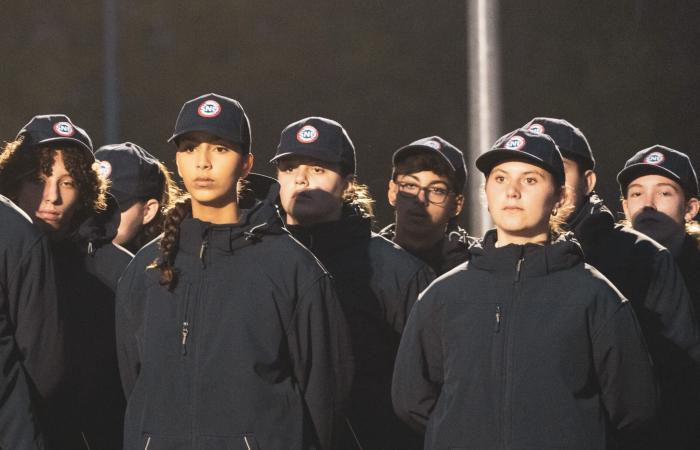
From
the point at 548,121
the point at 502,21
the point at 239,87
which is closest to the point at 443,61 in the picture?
the point at 502,21

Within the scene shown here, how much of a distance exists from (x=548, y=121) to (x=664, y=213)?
73 centimetres

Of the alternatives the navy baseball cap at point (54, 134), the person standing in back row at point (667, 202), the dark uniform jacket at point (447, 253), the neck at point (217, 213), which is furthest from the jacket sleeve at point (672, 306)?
the navy baseball cap at point (54, 134)

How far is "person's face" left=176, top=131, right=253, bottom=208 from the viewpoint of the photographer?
10.3 ft

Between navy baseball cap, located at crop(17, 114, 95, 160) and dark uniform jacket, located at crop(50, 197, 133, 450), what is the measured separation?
0.71ft

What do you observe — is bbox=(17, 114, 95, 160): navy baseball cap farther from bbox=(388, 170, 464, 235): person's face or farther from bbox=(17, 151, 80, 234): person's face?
bbox=(388, 170, 464, 235): person's face

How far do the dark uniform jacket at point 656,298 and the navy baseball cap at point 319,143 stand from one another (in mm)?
745

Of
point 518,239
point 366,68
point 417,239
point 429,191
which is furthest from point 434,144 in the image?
point 366,68

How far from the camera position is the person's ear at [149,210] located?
4500mm

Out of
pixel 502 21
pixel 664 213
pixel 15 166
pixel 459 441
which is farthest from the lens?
pixel 502 21

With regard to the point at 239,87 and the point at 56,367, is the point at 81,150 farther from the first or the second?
the point at 239,87

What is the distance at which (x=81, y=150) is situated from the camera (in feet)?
12.8

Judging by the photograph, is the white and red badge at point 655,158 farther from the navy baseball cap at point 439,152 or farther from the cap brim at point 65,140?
the cap brim at point 65,140

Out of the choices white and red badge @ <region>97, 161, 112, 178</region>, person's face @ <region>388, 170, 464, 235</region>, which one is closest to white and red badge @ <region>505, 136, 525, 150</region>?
person's face @ <region>388, 170, 464, 235</region>

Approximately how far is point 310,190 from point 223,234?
91cm
